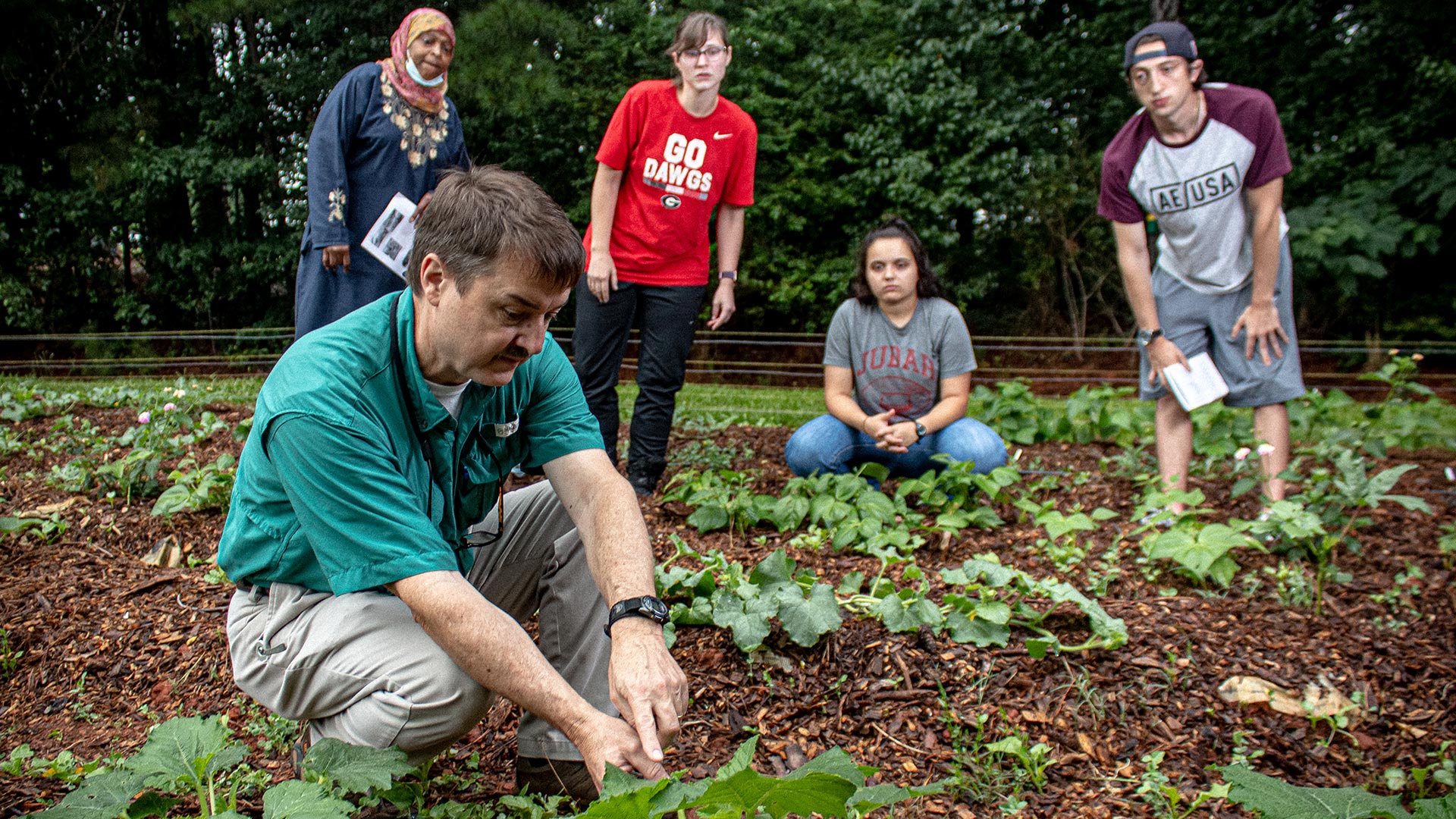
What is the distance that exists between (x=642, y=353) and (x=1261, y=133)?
2350mm

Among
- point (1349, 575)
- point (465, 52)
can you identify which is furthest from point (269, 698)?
point (465, 52)

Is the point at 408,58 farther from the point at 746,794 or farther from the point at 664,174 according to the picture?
the point at 746,794

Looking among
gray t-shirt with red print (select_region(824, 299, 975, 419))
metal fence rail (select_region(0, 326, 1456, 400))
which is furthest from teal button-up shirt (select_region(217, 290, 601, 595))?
metal fence rail (select_region(0, 326, 1456, 400))

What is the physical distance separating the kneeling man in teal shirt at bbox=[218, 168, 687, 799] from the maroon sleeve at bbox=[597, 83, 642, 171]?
1.93 m

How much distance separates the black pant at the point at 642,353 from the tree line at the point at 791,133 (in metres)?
7.09

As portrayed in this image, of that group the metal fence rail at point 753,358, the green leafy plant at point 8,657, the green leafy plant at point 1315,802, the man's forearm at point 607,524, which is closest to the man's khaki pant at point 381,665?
the man's forearm at point 607,524

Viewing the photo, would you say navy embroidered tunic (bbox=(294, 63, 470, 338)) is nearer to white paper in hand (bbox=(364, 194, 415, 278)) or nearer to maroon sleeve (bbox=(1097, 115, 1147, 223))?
white paper in hand (bbox=(364, 194, 415, 278))

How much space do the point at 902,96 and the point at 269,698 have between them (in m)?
10.4

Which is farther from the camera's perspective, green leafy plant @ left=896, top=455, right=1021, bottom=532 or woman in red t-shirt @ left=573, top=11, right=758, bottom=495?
woman in red t-shirt @ left=573, top=11, right=758, bottom=495

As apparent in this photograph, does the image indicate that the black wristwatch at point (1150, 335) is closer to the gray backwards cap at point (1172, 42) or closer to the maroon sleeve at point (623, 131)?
the gray backwards cap at point (1172, 42)

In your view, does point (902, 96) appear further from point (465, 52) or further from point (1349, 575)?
point (1349, 575)

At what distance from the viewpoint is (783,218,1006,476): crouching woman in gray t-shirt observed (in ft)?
12.8

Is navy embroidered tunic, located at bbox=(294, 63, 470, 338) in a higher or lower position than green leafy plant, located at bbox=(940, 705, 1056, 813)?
higher

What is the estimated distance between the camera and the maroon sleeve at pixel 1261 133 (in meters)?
3.41
